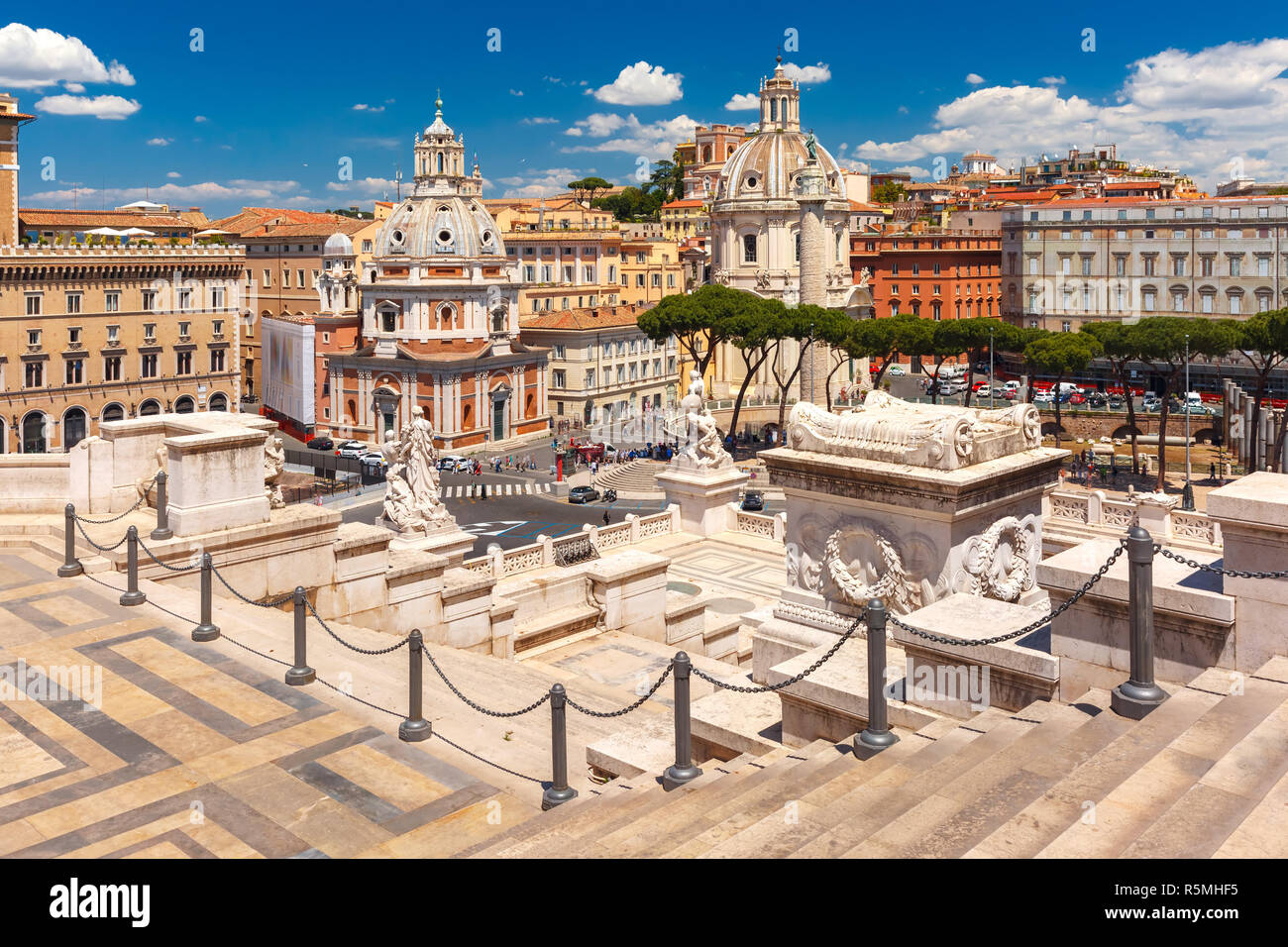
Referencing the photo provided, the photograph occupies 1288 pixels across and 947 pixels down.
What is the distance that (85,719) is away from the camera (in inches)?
351

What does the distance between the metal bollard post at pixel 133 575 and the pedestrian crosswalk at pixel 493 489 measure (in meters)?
36.0

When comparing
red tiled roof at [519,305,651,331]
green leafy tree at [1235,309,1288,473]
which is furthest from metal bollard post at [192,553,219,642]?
red tiled roof at [519,305,651,331]

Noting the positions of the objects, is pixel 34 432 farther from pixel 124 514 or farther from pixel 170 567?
pixel 170 567

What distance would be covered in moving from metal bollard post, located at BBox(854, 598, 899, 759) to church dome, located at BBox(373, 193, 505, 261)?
184 ft

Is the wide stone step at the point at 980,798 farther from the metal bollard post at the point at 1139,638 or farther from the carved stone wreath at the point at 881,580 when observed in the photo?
the carved stone wreath at the point at 881,580

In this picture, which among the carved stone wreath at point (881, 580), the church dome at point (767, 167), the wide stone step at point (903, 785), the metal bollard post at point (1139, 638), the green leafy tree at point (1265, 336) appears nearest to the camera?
the wide stone step at point (903, 785)

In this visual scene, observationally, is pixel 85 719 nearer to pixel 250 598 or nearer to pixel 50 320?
pixel 250 598

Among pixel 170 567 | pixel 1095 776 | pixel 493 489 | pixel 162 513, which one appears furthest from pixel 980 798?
pixel 493 489

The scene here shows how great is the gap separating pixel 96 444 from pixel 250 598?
3337 mm

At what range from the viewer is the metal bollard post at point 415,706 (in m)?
8.74

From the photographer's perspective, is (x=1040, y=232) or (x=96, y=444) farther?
(x=1040, y=232)

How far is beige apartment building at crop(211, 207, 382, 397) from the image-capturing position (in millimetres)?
76312

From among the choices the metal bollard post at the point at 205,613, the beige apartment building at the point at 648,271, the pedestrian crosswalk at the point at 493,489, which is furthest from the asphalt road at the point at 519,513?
the beige apartment building at the point at 648,271
